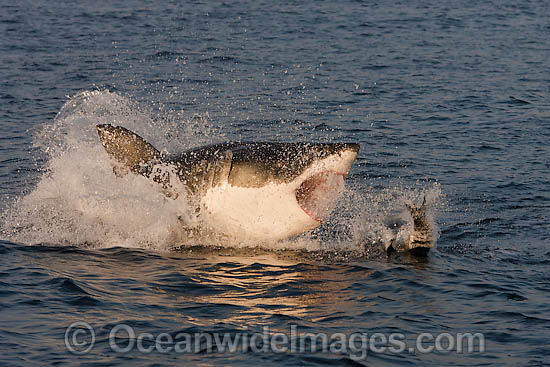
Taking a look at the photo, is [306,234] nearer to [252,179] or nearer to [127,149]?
[252,179]

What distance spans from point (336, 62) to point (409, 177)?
479 inches

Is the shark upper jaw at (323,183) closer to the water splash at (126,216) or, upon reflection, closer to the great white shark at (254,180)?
the great white shark at (254,180)

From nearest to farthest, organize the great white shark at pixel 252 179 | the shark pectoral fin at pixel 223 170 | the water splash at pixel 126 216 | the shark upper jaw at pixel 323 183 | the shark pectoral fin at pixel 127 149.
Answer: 1. the shark upper jaw at pixel 323 183
2. the great white shark at pixel 252 179
3. the shark pectoral fin at pixel 223 170
4. the shark pectoral fin at pixel 127 149
5. the water splash at pixel 126 216

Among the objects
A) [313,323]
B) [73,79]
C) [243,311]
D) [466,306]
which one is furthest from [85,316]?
[73,79]

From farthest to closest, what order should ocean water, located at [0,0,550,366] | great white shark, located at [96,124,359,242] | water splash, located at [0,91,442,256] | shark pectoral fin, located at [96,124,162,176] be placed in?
water splash, located at [0,91,442,256], shark pectoral fin, located at [96,124,162,176], great white shark, located at [96,124,359,242], ocean water, located at [0,0,550,366]

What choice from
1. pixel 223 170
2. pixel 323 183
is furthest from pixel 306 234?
pixel 223 170

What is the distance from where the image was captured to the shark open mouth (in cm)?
1142

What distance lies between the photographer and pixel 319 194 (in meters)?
11.6

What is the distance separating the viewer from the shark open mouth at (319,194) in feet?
37.5

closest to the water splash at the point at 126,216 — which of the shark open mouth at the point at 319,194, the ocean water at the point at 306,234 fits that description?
the ocean water at the point at 306,234

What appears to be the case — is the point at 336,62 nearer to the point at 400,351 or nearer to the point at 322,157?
the point at 322,157

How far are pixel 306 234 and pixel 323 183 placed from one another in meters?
1.86

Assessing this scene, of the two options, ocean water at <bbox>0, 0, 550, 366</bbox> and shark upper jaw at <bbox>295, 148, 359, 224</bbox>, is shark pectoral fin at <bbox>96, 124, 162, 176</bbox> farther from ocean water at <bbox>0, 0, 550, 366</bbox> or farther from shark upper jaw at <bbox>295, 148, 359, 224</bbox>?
shark upper jaw at <bbox>295, 148, 359, 224</bbox>

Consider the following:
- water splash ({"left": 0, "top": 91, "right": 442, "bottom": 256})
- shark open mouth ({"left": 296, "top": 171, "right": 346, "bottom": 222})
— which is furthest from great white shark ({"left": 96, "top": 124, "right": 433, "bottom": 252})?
water splash ({"left": 0, "top": 91, "right": 442, "bottom": 256})
